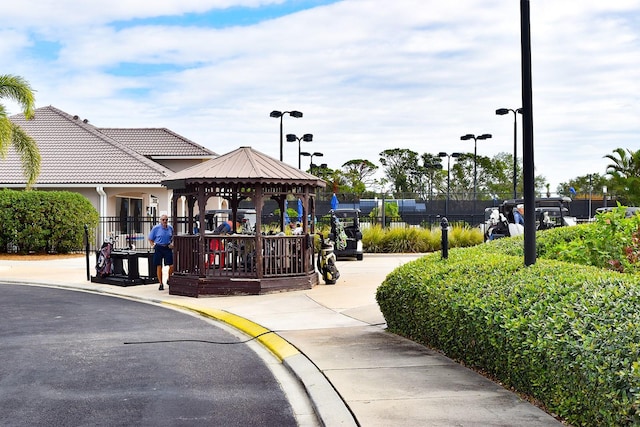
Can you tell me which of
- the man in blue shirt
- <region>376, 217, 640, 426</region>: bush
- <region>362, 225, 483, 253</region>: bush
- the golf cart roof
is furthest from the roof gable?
<region>376, 217, 640, 426</region>: bush

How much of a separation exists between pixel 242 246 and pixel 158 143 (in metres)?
27.7

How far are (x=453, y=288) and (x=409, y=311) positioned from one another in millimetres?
1464

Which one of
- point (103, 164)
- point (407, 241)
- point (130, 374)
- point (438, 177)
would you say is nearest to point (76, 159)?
point (103, 164)

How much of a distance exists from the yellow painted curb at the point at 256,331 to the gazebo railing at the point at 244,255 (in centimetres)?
168

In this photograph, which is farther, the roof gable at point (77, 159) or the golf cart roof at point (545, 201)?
the roof gable at point (77, 159)

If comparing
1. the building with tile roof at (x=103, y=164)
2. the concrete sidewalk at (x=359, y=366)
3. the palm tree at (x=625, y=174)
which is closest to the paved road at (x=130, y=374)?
the concrete sidewalk at (x=359, y=366)

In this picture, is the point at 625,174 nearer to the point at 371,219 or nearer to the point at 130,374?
the point at 371,219

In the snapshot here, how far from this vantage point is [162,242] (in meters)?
18.4

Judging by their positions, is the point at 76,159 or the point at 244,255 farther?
Result: the point at 76,159

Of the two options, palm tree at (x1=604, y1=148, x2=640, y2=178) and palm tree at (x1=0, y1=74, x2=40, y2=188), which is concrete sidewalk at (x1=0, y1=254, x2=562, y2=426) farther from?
palm tree at (x1=604, y1=148, x2=640, y2=178)

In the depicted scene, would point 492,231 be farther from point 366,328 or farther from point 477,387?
point 477,387

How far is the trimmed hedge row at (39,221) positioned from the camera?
30.9 meters

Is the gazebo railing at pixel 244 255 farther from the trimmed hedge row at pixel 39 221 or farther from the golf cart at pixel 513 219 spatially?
the trimmed hedge row at pixel 39 221

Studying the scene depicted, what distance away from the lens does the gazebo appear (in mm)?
16938
